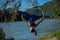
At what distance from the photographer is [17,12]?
29.6 ft

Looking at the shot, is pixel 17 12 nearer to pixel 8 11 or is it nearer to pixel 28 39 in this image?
pixel 8 11

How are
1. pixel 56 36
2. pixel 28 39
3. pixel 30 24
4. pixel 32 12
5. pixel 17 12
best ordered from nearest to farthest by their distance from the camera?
1. pixel 30 24
2. pixel 17 12
3. pixel 32 12
4. pixel 56 36
5. pixel 28 39

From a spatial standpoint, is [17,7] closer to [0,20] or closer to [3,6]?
[3,6]

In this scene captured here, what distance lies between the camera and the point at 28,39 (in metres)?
16.5

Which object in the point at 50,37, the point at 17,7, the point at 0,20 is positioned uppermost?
the point at 17,7

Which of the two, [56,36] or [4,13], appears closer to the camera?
[4,13]

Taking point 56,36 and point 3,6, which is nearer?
point 3,6

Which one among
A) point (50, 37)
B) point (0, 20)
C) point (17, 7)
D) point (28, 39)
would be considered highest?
point (17, 7)

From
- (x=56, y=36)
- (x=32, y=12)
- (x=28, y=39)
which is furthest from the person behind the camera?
(x=28, y=39)

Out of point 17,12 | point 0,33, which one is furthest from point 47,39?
point 17,12

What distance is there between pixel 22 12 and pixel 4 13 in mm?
819

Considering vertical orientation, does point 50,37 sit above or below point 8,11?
below

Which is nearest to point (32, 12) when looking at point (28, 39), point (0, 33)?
point (0, 33)

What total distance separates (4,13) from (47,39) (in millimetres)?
4470
